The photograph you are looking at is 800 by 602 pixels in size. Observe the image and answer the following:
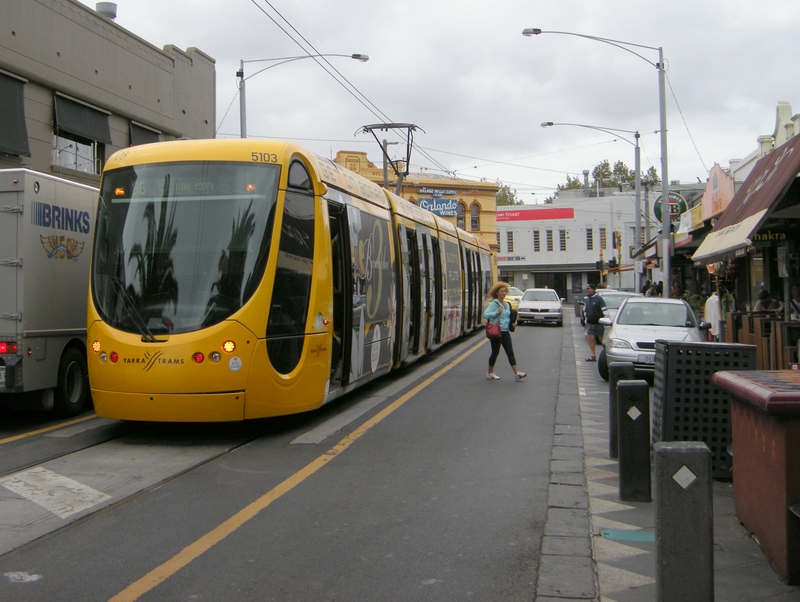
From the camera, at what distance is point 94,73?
18.6 meters

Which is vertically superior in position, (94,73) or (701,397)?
(94,73)

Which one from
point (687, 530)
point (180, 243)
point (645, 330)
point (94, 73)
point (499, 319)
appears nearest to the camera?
point (687, 530)

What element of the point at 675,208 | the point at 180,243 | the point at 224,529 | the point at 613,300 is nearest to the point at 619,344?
Answer: the point at 180,243

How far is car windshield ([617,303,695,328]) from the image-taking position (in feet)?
49.4

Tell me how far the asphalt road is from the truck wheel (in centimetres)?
107

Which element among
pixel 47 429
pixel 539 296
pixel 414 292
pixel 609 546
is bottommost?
pixel 609 546

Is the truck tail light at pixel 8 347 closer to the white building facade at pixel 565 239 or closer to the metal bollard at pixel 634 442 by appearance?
the metal bollard at pixel 634 442

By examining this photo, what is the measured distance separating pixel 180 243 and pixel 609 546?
5.26 metres

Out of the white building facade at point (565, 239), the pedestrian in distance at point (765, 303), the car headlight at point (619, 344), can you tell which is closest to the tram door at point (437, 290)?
the car headlight at point (619, 344)

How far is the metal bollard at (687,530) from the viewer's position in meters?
3.78

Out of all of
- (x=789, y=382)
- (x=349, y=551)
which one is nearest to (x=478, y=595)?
(x=349, y=551)

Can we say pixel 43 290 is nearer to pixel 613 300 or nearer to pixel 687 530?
pixel 687 530

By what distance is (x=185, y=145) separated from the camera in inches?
349

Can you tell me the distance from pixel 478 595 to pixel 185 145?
6.22 m
